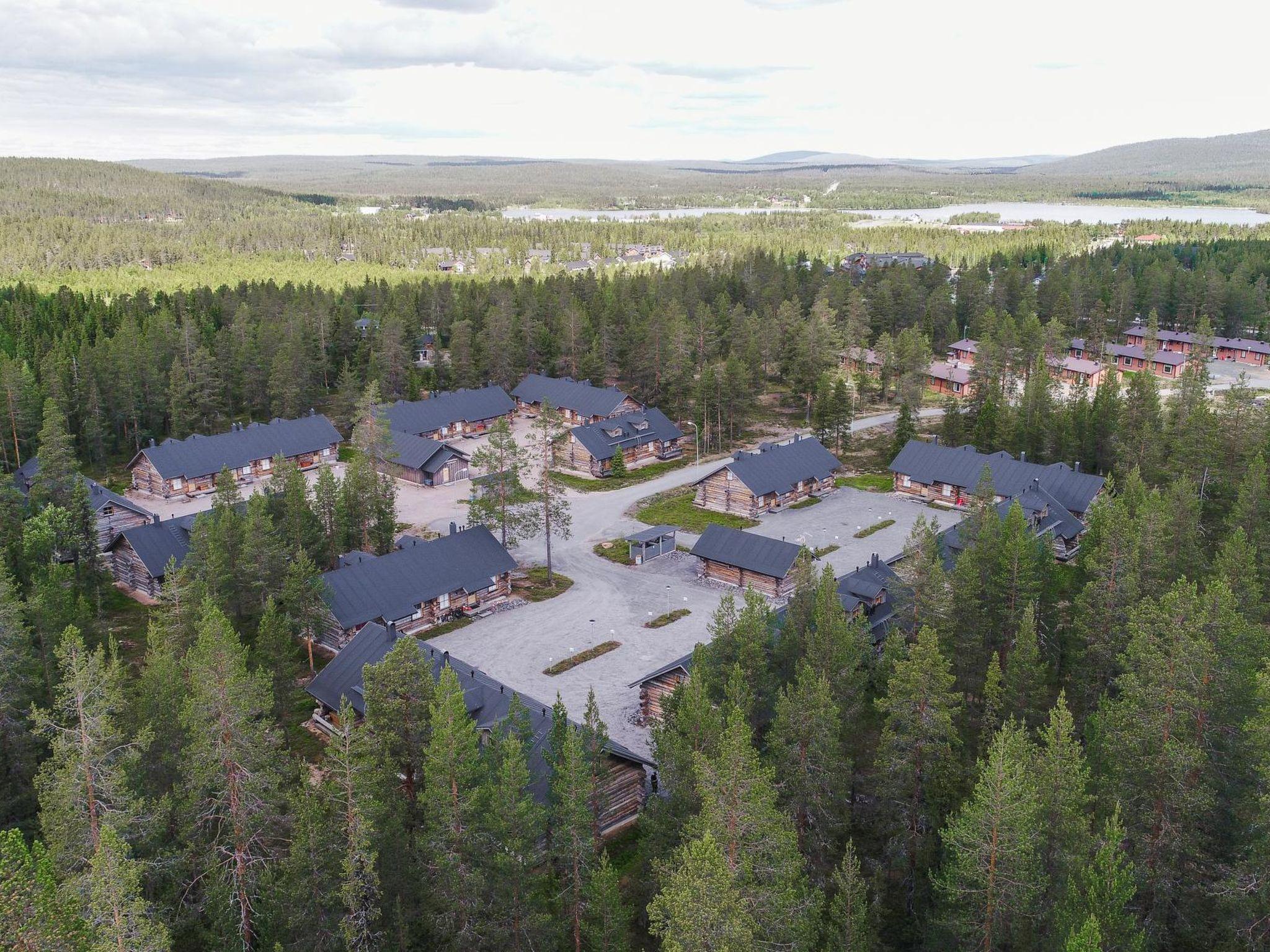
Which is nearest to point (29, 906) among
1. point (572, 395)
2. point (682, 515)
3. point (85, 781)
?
point (85, 781)

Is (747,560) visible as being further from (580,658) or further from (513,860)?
(513,860)

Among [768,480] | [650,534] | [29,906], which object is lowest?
[650,534]

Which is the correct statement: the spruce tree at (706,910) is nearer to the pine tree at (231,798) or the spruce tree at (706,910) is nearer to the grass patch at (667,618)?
the pine tree at (231,798)

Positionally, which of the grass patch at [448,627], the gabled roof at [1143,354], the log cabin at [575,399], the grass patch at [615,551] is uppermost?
the gabled roof at [1143,354]

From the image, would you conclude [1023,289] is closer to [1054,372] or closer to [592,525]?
[1054,372]

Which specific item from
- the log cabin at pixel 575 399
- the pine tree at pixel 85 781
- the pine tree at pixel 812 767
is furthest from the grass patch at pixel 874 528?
the pine tree at pixel 85 781
